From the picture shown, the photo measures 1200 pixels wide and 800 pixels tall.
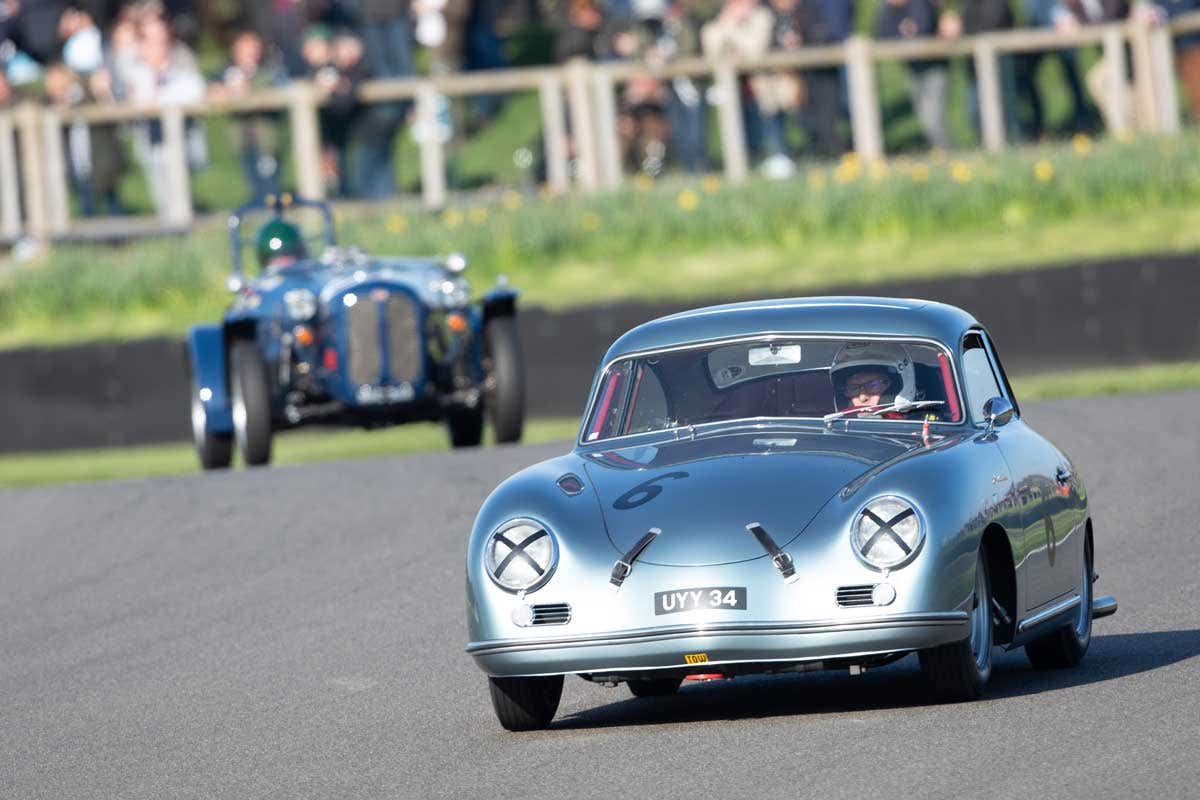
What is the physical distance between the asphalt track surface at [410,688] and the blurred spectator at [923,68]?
31.2 ft

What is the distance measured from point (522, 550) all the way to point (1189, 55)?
17.2 meters

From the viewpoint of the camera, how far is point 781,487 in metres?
6.58

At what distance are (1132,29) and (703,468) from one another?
16730 millimetres

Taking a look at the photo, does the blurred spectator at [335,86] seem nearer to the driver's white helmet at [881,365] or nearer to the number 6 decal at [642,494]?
the driver's white helmet at [881,365]

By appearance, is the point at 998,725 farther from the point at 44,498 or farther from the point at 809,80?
the point at 809,80

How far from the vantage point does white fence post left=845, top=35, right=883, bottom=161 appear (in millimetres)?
22125

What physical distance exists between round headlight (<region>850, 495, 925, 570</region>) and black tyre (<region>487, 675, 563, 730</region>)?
38.4 inches

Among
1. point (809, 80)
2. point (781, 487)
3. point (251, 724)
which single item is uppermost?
point (809, 80)

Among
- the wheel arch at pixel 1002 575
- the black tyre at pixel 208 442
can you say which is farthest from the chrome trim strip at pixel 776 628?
the black tyre at pixel 208 442

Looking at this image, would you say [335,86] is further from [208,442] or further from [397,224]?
[208,442]

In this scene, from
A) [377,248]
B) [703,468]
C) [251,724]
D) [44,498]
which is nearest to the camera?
[703,468]

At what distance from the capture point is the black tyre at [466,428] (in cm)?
1633

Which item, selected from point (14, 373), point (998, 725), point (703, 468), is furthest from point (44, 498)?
point (998, 725)

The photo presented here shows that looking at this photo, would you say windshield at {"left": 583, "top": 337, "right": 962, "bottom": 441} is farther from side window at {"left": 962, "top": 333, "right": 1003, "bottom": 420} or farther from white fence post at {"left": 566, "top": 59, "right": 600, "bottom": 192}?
white fence post at {"left": 566, "top": 59, "right": 600, "bottom": 192}
